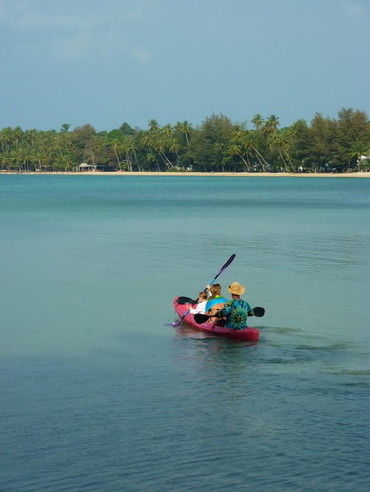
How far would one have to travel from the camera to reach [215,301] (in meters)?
16.9

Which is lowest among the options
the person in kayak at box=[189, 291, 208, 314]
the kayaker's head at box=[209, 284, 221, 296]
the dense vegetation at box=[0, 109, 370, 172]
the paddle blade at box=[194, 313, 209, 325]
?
the paddle blade at box=[194, 313, 209, 325]

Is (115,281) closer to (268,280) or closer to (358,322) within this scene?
(268,280)

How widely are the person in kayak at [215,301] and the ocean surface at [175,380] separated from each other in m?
0.57

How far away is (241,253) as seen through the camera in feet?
106

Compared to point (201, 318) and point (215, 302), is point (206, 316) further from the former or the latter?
point (215, 302)

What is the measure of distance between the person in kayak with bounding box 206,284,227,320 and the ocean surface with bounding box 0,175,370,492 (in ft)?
1.88

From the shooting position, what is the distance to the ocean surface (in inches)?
388

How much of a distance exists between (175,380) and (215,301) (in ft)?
11.7

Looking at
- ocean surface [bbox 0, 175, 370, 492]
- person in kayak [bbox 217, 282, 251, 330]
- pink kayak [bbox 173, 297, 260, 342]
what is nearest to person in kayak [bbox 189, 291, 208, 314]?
pink kayak [bbox 173, 297, 260, 342]

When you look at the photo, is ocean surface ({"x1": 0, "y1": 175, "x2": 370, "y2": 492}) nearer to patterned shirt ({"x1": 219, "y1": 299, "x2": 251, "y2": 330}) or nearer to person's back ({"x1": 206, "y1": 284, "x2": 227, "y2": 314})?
patterned shirt ({"x1": 219, "y1": 299, "x2": 251, "y2": 330})

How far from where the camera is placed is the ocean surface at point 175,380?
9.85 metres

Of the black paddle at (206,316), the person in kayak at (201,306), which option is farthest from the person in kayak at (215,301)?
the person in kayak at (201,306)

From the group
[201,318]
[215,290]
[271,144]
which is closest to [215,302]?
[215,290]

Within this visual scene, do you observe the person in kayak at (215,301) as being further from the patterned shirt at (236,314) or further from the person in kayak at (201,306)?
the patterned shirt at (236,314)
